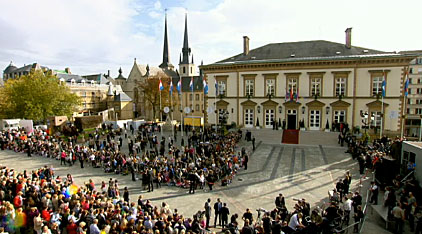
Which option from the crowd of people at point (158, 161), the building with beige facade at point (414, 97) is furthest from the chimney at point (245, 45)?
the building with beige facade at point (414, 97)

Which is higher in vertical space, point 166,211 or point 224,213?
point 166,211

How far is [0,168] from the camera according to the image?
14.7 metres

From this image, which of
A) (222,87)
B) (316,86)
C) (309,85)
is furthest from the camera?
(222,87)

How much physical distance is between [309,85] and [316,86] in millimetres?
896

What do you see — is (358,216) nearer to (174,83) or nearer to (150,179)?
(150,179)

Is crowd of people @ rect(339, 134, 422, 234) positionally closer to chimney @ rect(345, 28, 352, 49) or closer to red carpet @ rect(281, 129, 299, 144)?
red carpet @ rect(281, 129, 299, 144)

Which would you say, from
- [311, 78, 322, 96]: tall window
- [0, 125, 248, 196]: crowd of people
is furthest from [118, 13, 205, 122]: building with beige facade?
[0, 125, 248, 196]: crowd of people

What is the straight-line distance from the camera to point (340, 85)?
101 feet

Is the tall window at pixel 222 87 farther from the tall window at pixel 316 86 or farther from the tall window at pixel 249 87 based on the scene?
the tall window at pixel 316 86

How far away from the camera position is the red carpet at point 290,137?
94.5 feet

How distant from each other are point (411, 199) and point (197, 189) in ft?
35.6

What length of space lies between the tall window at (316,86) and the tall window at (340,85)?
200 cm

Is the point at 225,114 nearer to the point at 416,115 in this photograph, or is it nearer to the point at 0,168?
the point at 0,168

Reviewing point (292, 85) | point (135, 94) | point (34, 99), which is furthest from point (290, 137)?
point (135, 94)
